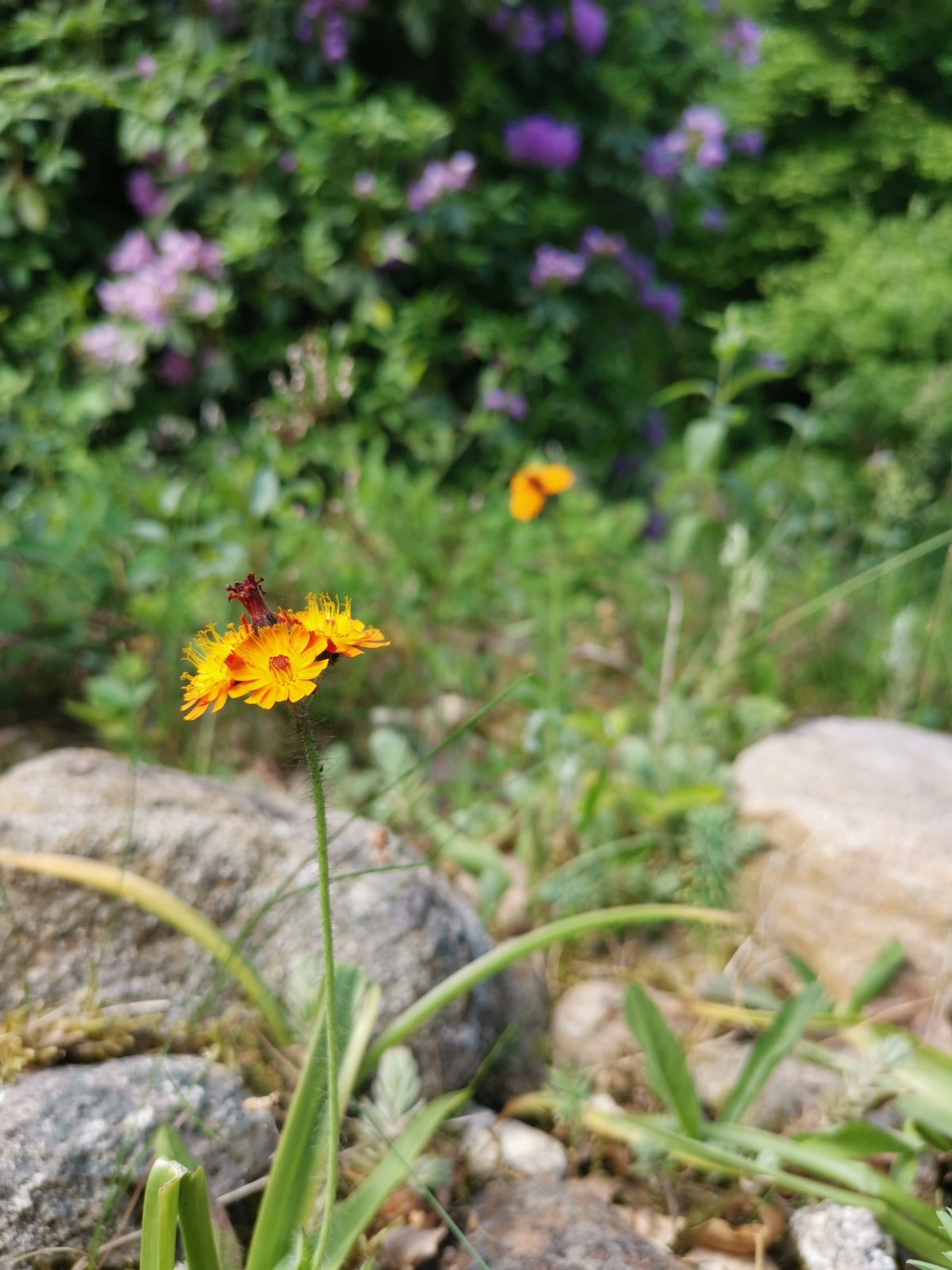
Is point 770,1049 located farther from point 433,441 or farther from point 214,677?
point 433,441

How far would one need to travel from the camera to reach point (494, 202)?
3.16 m

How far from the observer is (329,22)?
9.83 ft

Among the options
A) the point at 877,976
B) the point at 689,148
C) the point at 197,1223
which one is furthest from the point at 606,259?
the point at 197,1223

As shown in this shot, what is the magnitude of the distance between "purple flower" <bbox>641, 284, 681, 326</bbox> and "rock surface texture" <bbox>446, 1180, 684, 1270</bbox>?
3.11 m

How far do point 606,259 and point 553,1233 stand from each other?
9.83ft

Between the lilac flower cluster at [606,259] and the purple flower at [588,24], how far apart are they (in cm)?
→ 56

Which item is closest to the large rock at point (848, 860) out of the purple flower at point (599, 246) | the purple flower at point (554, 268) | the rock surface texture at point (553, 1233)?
the rock surface texture at point (553, 1233)

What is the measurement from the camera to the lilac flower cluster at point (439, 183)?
2939 millimetres

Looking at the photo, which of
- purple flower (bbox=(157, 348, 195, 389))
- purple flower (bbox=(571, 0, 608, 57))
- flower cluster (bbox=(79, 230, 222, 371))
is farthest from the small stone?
purple flower (bbox=(571, 0, 608, 57))

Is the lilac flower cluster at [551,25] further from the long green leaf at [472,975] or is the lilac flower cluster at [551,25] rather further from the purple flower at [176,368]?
the long green leaf at [472,975]

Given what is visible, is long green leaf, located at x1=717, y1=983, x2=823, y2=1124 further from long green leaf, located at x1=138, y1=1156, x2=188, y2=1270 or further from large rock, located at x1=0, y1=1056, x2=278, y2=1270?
long green leaf, located at x1=138, y1=1156, x2=188, y2=1270

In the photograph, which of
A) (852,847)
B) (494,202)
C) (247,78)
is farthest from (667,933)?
(247,78)

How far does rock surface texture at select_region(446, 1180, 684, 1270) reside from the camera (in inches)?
40.2

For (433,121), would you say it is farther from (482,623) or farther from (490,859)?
(490,859)
